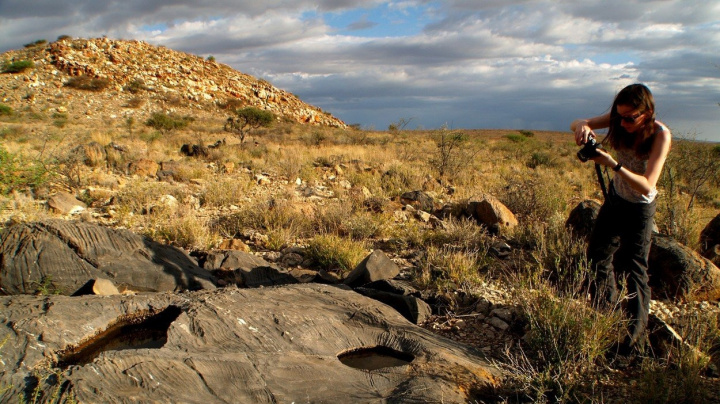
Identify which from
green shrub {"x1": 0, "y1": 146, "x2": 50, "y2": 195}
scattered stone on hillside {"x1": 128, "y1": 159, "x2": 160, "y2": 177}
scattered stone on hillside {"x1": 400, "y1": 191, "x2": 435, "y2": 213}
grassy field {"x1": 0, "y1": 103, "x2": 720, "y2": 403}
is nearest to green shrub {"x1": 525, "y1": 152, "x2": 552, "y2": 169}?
grassy field {"x1": 0, "y1": 103, "x2": 720, "y2": 403}

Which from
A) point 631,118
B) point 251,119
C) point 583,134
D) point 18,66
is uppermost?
point 18,66

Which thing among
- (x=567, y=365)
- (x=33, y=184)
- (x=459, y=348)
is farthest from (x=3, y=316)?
(x=33, y=184)

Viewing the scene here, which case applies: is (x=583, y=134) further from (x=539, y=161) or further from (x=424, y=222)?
(x=539, y=161)

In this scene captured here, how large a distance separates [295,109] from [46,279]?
39.7 meters

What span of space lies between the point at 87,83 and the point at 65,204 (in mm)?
31998

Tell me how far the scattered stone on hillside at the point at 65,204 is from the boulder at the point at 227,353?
210 inches

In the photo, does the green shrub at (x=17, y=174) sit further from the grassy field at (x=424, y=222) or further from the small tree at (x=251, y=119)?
the small tree at (x=251, y=119)

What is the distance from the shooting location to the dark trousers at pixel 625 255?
349 cm

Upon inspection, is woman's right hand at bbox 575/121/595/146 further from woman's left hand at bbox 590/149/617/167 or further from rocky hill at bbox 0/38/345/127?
rocky hill at bbox 0/38/345/127

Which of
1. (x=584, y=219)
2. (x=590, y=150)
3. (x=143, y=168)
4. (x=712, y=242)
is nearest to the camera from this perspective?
(x=590, y=150)

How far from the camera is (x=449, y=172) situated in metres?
13.7

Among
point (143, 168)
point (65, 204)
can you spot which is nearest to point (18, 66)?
point (143, 168)

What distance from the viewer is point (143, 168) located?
1138 cm

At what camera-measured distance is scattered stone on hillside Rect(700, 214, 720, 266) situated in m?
5.56
